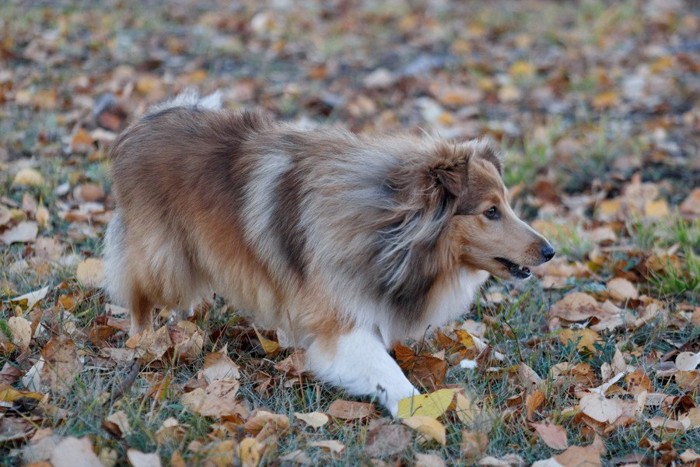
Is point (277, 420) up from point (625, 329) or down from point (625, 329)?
up

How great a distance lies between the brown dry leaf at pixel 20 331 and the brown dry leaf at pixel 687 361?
299 cm

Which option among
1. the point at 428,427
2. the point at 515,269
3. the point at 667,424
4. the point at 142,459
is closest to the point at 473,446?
the point at 428,427

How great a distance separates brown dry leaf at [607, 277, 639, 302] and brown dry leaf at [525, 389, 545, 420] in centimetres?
135

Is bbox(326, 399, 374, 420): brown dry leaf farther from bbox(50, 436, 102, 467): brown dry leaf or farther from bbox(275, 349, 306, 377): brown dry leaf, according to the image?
bbox(50, 436, 102, 467): brown dry leaf

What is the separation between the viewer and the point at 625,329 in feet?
14.2

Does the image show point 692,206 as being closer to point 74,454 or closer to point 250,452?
point 250,452

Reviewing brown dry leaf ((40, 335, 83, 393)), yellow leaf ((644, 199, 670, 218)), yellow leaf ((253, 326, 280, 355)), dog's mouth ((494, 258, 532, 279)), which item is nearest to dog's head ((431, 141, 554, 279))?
dog's mouth ((494, 258, 532, 279))

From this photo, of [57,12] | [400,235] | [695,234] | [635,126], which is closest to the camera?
[400,235]

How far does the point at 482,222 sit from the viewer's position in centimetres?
368

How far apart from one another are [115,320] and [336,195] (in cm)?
142

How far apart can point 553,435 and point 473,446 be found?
0.36 m

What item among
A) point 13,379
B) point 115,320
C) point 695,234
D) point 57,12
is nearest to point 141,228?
point 115,320

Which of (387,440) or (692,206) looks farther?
(692,206)

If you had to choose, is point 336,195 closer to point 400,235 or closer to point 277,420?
point 400,235
